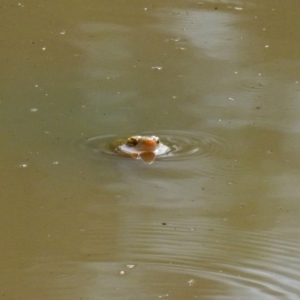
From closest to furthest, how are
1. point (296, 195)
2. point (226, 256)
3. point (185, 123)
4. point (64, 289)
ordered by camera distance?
point (64, 289) → point (226, 256) → point (296, 195) → point (185, 123)

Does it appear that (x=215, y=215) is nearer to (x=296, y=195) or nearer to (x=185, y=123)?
(x=296, y=195)

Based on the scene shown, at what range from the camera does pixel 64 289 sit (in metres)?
2.99

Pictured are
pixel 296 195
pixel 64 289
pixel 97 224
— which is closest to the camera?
pixel 64 289

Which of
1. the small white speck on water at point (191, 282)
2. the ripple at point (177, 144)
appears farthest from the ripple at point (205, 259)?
the ripple at point (177, 144)

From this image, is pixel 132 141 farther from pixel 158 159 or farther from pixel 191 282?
pixel 191 282

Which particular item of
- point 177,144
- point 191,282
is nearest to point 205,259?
point 191,282

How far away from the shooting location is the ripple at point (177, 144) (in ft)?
13.3

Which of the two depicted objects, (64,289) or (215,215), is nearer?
(64,289)

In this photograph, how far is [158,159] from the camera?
13.3 ft

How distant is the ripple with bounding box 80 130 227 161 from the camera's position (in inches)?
160

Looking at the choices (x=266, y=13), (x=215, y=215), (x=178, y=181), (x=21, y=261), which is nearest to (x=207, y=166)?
(x=178, y=181)

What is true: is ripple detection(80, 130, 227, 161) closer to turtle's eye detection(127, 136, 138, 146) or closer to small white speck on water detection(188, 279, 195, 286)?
turtle's eye detection(127, 136, 138, 146)

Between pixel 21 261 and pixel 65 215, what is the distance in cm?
40

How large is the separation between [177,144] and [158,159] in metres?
0.18
